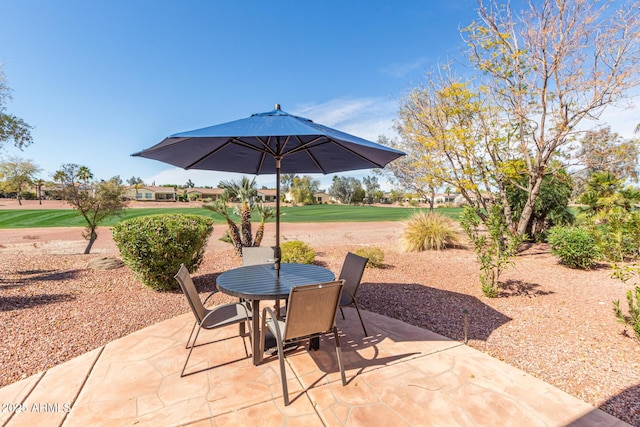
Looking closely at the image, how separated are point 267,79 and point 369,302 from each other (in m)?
8.93

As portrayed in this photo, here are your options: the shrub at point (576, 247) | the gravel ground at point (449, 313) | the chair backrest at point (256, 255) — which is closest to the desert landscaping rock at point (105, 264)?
the gravel ground at point (449, 313)

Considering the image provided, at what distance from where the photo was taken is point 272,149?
13.6ft

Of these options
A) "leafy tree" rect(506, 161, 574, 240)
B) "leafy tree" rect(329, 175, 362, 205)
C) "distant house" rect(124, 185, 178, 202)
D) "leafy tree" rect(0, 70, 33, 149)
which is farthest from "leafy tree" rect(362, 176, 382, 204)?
"leafy tree" rect(0, 70, 33, 149)

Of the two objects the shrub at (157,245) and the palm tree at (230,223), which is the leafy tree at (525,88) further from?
the shrub at (157,245)

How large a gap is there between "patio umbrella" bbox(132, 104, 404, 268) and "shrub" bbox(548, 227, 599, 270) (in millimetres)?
5398

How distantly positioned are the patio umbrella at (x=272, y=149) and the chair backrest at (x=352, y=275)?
99 cm

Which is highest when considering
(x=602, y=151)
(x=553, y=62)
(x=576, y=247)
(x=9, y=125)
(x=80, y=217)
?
(x=553, y=62)

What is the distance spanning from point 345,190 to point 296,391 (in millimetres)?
67913

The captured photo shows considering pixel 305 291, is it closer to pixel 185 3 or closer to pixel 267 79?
pixel 185 3

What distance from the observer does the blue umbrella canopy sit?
254 centimetres

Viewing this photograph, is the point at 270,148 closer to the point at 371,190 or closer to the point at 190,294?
the point at 190,294

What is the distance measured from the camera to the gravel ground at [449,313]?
2.81 metres

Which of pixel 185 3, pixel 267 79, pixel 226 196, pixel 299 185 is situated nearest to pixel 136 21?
pixel 185 3

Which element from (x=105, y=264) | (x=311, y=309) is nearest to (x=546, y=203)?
(x=311, y=309)
